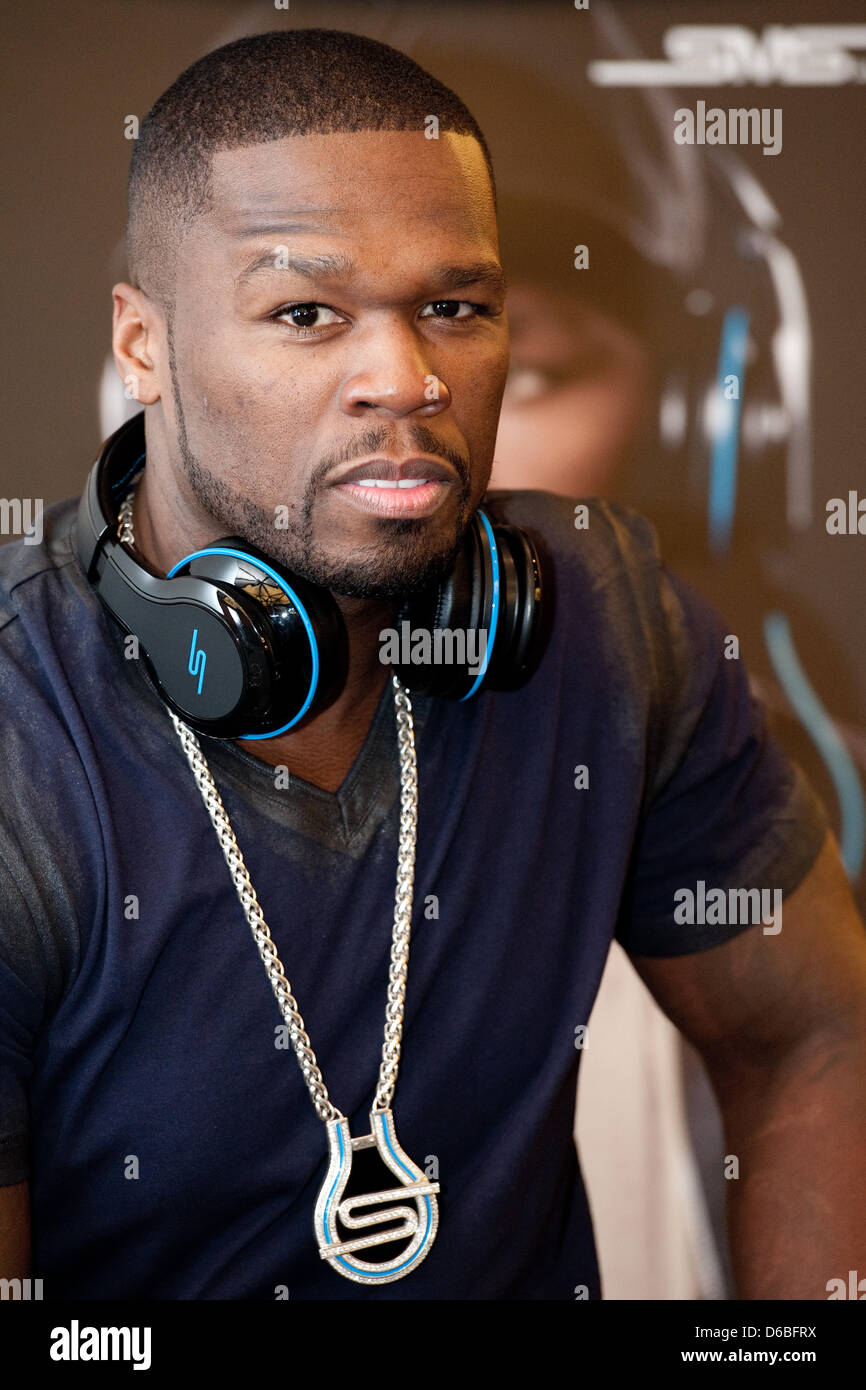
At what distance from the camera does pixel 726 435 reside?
1847mm

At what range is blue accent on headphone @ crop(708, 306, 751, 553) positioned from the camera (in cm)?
181

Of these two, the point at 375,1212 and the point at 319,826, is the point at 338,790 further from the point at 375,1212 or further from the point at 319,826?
the point at 375,1212

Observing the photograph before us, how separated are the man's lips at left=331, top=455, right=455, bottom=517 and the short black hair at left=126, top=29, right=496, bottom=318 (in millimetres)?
198

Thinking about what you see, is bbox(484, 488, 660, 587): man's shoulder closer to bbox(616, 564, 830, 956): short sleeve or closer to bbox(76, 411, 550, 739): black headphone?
bbox(616, 564, 830, 956): short sleeve

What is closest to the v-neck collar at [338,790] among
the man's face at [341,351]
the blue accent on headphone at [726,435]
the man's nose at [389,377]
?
the man's face at [341,351]

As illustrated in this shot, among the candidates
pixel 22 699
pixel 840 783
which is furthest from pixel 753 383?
pixel 22 699

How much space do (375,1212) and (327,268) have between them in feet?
2.18

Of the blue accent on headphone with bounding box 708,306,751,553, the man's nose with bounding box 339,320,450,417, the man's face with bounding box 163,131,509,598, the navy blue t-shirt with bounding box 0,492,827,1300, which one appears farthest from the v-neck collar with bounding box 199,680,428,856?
the blue accent on headphone with bounding box 708,306,751,553

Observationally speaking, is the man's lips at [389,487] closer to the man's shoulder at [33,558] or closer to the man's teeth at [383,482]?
the man's teeth at [383,482]

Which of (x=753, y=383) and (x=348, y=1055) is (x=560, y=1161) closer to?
(x=348, y=1055)

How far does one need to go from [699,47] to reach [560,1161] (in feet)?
4.63

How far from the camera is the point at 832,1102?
1111 millimetres

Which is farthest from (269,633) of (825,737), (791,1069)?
(825,737)

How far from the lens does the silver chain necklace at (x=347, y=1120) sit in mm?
940
